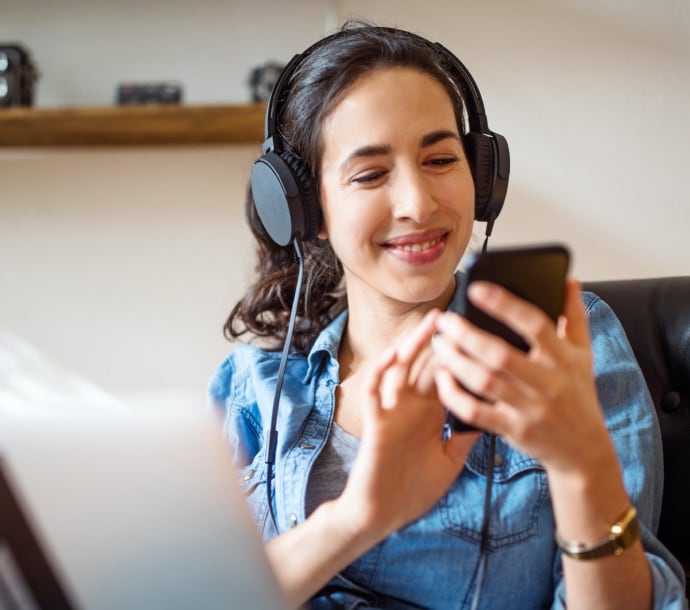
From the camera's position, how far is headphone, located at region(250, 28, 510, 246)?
102 cm

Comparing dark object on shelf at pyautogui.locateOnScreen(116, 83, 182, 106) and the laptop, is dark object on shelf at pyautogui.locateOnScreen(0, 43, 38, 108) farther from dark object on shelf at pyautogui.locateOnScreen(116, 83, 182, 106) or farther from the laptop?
the laptop

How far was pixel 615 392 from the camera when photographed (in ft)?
2.95

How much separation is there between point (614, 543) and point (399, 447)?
20 centimetres

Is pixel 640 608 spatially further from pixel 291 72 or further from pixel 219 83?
pixel 219 83

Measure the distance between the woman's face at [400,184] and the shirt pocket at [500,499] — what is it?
0.22m

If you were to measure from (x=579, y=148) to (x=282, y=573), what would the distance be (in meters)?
1.47

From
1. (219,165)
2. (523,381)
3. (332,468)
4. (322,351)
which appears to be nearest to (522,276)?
(523,381)

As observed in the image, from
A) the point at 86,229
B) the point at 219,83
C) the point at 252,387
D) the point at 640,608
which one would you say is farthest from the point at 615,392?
the point at 86,229

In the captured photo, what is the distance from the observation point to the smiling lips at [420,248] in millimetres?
965

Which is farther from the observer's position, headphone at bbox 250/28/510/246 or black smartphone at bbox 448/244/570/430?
headphone at bbox 250/28/510/246

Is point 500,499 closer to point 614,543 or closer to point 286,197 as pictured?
point 614,543

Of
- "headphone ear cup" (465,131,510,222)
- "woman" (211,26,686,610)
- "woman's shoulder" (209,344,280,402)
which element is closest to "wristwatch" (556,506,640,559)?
"woman" (211,26,686,610)

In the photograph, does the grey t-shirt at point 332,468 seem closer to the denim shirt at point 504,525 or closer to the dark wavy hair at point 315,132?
the denim shirt at point 504,525

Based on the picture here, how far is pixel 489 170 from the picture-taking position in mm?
1045
